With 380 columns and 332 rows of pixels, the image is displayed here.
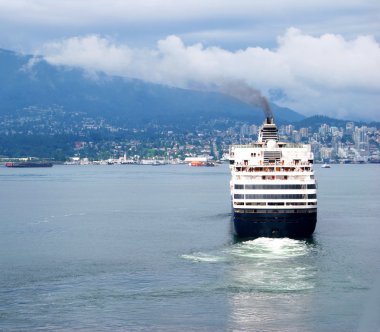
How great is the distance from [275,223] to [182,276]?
36.3 ft

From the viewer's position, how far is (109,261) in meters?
47.9

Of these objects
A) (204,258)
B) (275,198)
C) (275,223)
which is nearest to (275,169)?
(275,198)

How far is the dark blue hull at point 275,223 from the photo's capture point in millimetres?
52281

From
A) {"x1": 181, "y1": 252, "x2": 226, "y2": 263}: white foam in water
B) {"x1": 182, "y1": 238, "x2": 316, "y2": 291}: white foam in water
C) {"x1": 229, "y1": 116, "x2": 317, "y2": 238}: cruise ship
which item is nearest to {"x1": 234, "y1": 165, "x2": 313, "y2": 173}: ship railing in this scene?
{"x1": 229, "y1": 116, "x2": 317, "y2": 238}: cruise ship

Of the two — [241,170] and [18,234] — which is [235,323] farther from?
[18,234]

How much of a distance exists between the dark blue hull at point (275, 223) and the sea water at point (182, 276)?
0.62 meters

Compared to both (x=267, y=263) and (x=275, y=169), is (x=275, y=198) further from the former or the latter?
(x=267, y=263)

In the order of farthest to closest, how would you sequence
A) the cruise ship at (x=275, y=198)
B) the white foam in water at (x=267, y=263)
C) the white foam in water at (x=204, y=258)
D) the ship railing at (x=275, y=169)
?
the ship railing at (x=275, y=169)
the cruise ship at (x=275, y=198)
the white foam in water at (x=204, y=258)
the white foam in water at (x=267, y=263)

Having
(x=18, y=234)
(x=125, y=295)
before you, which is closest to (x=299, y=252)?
(x=125, y=295)

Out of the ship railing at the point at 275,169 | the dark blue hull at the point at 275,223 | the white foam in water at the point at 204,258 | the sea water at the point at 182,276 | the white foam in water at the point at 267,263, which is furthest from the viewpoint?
the ship railing at the point at 275,169

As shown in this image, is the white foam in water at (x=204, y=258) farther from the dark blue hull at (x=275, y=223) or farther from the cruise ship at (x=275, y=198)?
the cruise ship at (x=275, y=198)

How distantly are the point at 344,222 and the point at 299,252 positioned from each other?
20.2 m

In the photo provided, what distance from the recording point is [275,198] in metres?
52.8

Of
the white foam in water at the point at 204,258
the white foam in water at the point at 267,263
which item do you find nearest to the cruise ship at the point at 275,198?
the white foam in water at the point at 267,263
